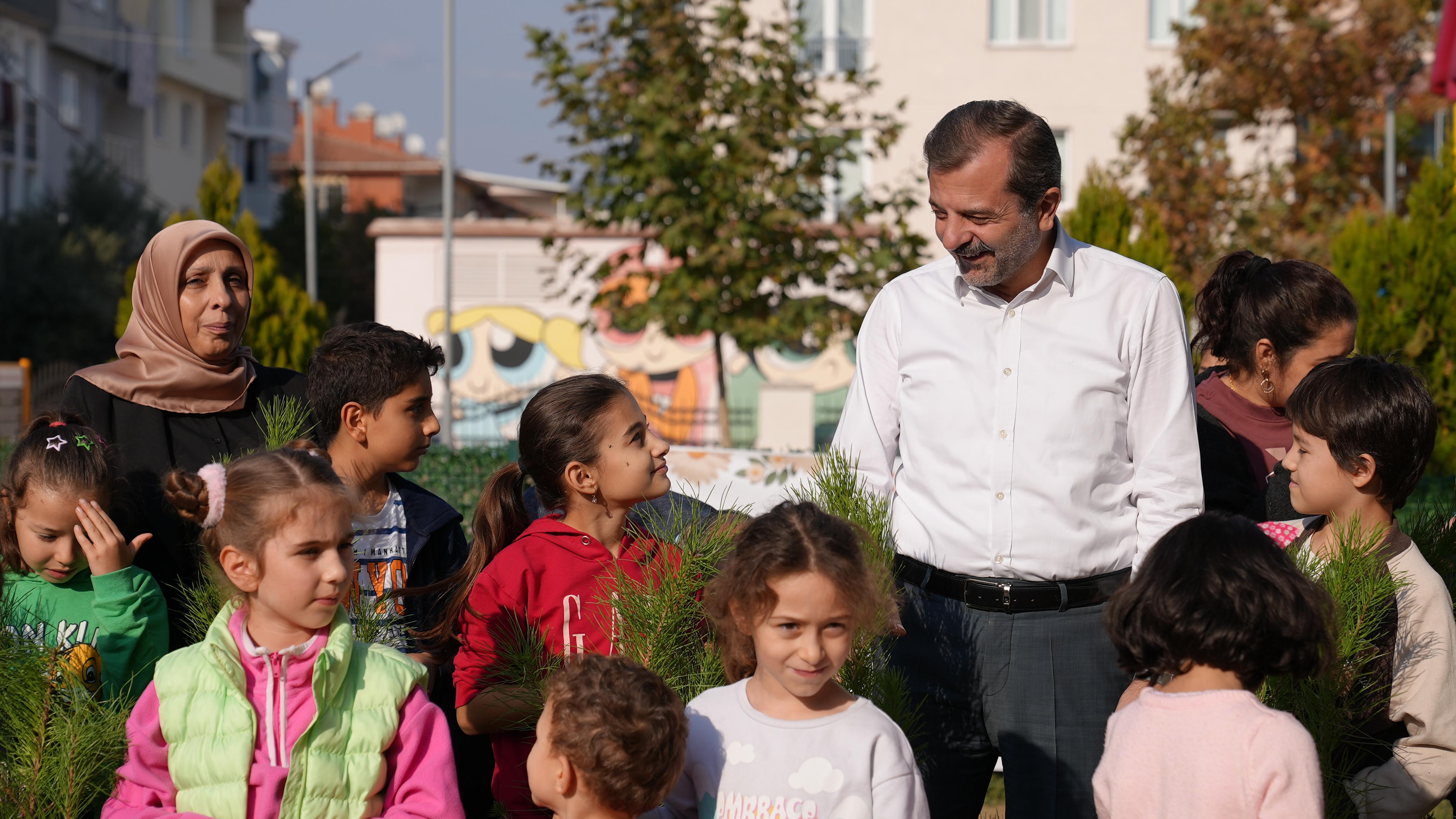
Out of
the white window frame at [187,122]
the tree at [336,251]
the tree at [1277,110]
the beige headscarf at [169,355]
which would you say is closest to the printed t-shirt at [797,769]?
the beige headscarf at [169,355]

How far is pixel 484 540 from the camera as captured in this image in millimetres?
3305

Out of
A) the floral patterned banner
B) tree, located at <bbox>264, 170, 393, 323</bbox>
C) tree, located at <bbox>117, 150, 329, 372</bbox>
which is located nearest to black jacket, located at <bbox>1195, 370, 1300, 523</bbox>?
the floral patterned banner

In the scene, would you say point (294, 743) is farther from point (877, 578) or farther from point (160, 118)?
point (160, 118)

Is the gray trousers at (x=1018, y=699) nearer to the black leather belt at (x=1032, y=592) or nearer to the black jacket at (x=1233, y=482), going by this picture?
the black leather belt at (x=1032, y=592)

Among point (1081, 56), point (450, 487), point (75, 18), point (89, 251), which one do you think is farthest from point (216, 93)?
point (450, 487)

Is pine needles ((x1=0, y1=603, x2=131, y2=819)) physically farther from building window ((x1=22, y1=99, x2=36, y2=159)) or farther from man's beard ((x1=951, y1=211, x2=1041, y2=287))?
building window ((x1=22, y1=99, x2=36, y2=159))

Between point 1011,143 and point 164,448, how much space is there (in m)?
2.41

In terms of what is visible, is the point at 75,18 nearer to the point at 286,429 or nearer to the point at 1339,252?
the point at 1339,252

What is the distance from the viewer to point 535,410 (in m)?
3.19

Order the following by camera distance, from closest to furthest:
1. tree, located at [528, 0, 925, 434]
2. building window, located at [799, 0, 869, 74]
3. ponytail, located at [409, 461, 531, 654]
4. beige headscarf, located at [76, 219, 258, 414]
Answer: ponytail, located at [409, 461, 531, 654]
beige headscarf, located at [76, 219, 258, 414]
tree, located at [528, 0, 925, 434]
building window, located at [799, 0, 869, 74]

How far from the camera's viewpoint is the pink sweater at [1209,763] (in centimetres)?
219

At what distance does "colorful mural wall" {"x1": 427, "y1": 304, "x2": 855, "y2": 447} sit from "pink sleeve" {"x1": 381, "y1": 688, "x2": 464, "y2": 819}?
17547mm

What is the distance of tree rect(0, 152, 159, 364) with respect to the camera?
90.7ft

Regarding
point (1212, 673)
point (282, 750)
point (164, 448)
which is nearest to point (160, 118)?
point (164, 448)
